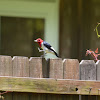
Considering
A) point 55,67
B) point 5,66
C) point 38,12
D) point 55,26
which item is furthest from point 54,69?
point 38,12

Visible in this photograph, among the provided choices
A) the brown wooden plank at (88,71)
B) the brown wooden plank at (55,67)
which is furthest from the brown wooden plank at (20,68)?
the brown wooden plank at (88,71)

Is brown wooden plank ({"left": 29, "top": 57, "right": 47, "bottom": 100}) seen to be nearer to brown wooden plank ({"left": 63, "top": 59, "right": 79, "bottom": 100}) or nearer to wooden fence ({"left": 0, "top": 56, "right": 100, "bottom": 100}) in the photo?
wooden fence ({"left": 0, "top": 56, "right": 100, "bottom": 100})

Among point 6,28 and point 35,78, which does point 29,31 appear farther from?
point 35,78

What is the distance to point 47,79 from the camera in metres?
Result: 2.41

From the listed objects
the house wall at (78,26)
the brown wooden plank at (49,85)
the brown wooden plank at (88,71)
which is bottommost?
the brown wooden plank at (49,85)

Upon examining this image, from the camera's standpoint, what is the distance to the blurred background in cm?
585

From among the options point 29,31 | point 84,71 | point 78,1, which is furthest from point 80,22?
point 84,71

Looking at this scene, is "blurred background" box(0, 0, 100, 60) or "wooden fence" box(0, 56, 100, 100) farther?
"blurred background" box(0, 0, 100, 60)

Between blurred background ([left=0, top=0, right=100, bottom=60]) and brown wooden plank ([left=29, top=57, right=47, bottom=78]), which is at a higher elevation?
blurred background ([left=0, top=0, right=100, bottom=60])

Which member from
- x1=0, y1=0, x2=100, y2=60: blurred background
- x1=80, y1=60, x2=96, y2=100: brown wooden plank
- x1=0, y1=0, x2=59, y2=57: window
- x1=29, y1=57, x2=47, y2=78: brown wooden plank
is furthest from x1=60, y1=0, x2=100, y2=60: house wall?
x1=29, y1=57, x2=47, y2=78: brown wooden plank

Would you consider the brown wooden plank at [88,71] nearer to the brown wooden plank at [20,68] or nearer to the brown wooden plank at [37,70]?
the brown wooden plank at [37,70]

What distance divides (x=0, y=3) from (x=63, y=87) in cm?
388

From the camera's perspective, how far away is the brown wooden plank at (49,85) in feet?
7.73

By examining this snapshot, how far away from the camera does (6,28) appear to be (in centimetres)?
602
